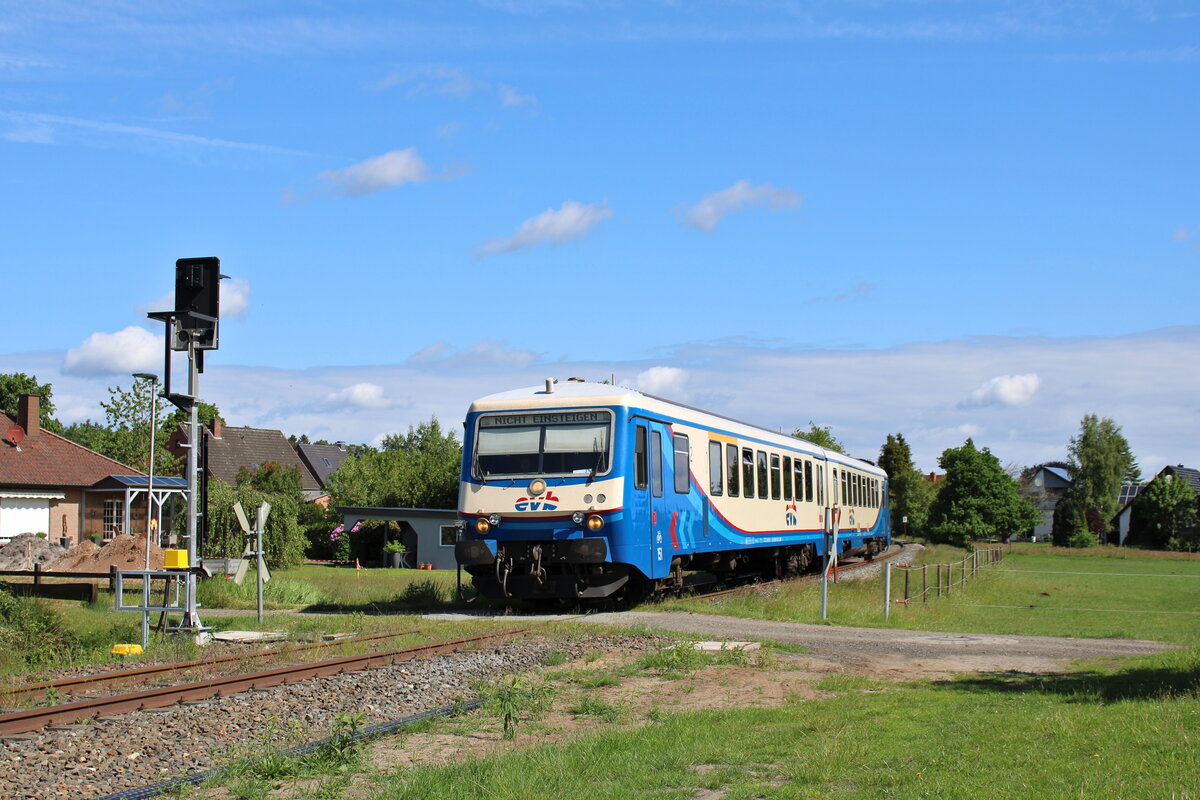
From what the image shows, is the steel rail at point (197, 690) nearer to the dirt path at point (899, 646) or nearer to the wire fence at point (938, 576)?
the dirt path at point (899, 646)

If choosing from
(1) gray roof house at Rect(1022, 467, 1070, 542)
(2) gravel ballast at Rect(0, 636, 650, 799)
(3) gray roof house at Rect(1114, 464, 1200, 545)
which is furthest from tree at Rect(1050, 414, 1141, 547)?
(2) gravel ballast at Rect(0, 636, 650, 799)

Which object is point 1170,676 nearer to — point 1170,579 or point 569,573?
point 569,573

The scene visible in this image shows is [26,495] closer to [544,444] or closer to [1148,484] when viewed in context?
[544,444]

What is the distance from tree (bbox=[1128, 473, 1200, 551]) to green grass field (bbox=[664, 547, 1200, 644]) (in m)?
36.9

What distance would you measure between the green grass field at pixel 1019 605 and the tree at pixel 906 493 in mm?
32959

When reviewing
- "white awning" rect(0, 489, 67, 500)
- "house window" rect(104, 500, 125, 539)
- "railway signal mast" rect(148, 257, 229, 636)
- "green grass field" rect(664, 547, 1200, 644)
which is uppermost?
"railway signal mast" rect(148, 257, 229, 636)

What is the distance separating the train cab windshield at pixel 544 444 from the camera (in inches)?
710

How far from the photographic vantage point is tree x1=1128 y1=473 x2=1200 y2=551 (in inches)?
3366

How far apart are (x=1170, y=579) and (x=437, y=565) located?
30.0m

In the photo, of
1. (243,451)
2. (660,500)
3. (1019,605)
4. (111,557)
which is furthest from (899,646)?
(243,451)

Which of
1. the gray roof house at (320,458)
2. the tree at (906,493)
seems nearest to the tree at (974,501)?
the tree at (906,493)

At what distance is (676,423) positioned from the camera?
65.7 ft

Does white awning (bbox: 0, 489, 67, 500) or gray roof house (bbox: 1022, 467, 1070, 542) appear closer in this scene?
white awning (bbox: 0, 489, 67, 500)

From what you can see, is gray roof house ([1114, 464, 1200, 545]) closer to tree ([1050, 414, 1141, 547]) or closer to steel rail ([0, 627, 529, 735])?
tree ([1050, 414, 1141, 547])
